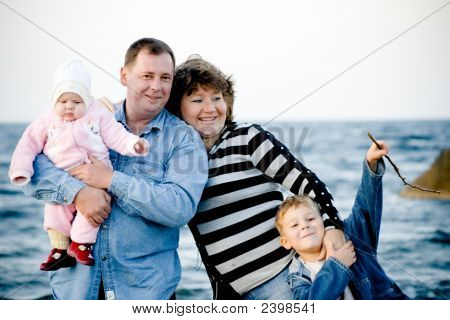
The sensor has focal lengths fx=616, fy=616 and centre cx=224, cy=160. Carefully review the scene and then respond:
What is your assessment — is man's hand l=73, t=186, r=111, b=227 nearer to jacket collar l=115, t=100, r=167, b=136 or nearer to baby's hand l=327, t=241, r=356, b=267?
jacket collar l=115, t=100, r=167, b=136

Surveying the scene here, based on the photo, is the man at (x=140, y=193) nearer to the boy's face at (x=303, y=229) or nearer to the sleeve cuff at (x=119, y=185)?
the sleeve cuff at (x=119, y=185)

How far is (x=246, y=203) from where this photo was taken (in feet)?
6.11

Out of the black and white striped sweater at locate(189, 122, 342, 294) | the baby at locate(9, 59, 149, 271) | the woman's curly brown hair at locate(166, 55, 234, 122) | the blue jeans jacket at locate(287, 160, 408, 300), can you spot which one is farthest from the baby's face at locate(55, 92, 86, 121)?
the blue jeans jacket at locate(287, 160, 408, 300)

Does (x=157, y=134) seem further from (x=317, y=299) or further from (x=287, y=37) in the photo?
(x=287, y=37)

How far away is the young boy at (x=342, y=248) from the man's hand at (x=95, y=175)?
53cm

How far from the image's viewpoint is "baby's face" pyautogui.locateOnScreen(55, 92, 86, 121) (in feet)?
5.70

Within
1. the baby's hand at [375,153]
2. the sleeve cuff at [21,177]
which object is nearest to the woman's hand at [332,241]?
the baby's hand at [375,153]

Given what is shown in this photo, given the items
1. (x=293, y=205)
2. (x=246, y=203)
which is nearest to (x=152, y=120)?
(x=246, y=203)

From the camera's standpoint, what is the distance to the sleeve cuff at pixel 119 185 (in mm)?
1702

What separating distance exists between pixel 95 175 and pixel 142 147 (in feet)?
0.50

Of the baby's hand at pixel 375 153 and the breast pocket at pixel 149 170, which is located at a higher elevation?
the baby's hand at pixel 375 153

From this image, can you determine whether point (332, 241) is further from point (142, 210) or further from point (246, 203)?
point (142, 210)

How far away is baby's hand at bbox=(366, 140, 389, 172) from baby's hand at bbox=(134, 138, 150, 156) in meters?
0.66

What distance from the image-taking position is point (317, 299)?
71.7 inches
